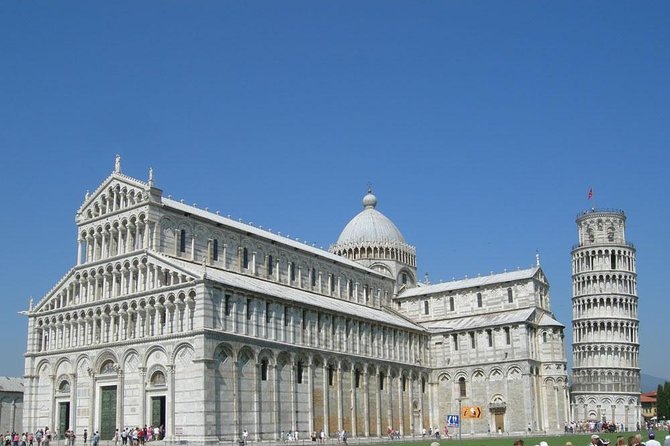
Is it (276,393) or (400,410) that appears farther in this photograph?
(400,410)

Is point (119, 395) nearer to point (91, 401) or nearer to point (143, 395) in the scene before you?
point (143, 395)

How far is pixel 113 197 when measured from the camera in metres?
61.9

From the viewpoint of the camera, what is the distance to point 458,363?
253ft

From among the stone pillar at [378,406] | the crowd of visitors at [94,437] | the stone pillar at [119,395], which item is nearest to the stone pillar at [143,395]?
the crowd of visitors at [94,437]

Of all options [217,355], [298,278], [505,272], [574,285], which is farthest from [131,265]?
[574,285]

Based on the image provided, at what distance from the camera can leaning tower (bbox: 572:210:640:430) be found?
319 ft

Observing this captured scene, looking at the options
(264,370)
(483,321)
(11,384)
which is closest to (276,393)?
(264,370)

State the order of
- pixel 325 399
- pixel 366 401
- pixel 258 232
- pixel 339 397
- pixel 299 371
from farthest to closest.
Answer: pixel 258 232
pixel 366 401
pixel 339 397
pixel 325 399
pixel 299 371

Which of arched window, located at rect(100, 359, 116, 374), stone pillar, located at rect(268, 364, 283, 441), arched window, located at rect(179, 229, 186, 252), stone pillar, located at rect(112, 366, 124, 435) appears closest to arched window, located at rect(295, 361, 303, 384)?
stone pillar, located at rect(268, 364, 283, 441)

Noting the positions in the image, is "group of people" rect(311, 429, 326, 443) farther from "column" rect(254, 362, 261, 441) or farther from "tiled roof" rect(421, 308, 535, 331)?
"tiled roof" rect(421, 308, 535, 331)

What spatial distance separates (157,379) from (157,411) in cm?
220

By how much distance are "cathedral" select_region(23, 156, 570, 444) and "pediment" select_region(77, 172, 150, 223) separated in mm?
142

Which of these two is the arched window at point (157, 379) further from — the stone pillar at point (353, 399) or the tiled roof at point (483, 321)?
the tiled roof at point (483, 321)

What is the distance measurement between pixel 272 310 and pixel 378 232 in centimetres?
3445
